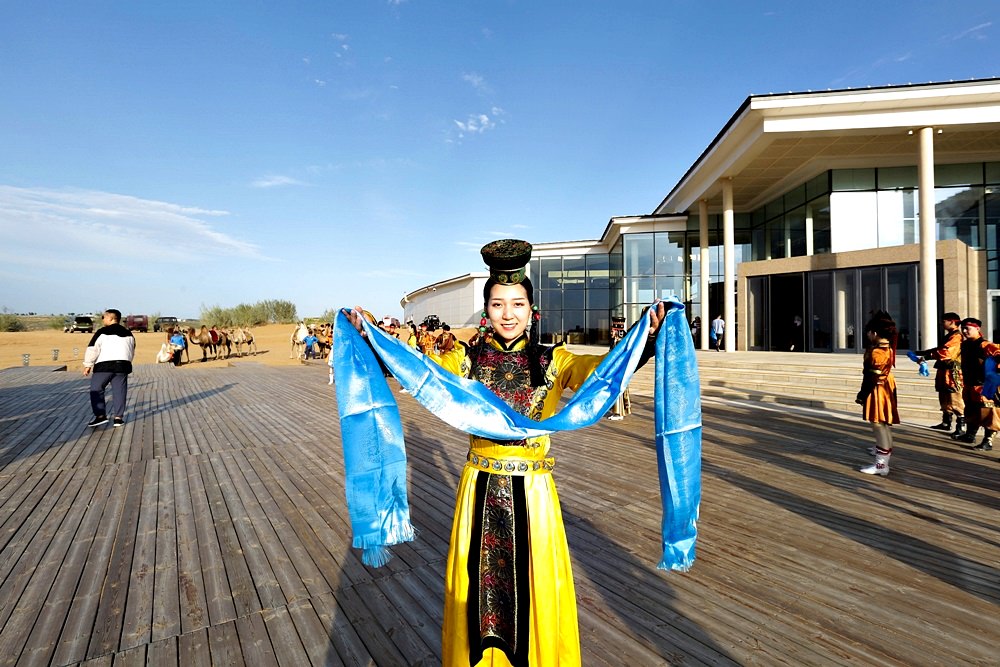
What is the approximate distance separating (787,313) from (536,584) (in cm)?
2257

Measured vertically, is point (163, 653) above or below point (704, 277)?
below

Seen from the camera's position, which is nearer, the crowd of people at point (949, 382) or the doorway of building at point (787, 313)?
the crowd of people at point (949, 382)

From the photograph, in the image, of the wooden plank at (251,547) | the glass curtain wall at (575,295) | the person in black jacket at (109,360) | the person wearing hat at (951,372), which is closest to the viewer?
the wooden plank at (251,547)

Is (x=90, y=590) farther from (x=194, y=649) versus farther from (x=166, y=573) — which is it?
(x=194, y=649)

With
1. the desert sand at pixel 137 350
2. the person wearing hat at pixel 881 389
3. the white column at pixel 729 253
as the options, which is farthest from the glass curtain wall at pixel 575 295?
the person wearing hat at pixel 881 389

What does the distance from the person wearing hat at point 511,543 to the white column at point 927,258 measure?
1801 centimetres

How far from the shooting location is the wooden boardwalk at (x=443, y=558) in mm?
2791

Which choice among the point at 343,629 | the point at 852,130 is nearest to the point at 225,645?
the point at 343,629

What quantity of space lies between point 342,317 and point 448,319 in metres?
42.6

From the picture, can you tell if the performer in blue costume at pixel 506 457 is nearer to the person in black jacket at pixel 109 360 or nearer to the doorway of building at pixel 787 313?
the person in black jacket at pixel 109 360

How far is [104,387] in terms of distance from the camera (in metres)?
9.16

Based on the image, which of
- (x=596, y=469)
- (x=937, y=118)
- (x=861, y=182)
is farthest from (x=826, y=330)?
(x=596, y=469)

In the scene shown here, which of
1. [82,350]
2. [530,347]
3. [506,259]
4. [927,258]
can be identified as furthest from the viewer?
[82,350]

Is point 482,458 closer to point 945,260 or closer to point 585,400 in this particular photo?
point 585,400
